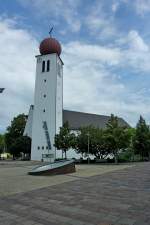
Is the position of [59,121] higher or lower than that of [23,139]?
higher

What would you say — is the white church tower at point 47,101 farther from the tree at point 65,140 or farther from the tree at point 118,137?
the tree at point 118,137

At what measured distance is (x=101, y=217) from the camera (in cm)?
653

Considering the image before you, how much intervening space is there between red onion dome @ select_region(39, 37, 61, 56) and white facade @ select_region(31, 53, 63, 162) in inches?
49.0

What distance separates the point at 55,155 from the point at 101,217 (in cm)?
5126

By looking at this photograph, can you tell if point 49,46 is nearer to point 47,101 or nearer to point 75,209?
point 47,101

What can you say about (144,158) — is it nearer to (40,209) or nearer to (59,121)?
(59,121)

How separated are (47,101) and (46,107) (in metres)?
1.37

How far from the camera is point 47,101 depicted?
196ft

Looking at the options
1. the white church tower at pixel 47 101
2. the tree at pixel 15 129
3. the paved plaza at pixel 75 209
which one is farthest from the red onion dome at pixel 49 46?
the paved plaza at pixel 75 209

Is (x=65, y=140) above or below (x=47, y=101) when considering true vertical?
below

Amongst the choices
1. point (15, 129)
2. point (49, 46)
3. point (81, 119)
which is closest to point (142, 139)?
point (81, 119)

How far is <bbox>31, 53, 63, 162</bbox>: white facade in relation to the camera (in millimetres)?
58031

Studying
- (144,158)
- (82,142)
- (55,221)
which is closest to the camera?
(55,221)

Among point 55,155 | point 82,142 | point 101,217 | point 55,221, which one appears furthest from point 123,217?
point 55,155
